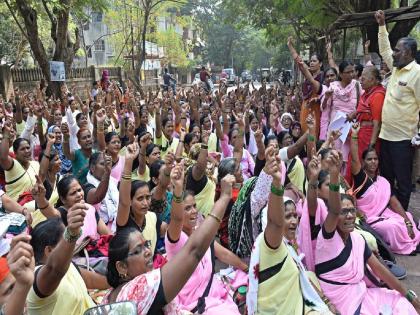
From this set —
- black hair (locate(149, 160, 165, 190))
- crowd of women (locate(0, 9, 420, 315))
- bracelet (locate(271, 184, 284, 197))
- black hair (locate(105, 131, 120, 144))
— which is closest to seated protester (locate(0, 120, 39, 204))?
crowd of women (locate(0, 9, 420, 315))

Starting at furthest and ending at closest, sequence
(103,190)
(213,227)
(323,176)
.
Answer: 1. (103,190)
2. (323,176)
3. (213,227)

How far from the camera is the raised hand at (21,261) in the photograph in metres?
1.42

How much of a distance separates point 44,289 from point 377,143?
4.08 m

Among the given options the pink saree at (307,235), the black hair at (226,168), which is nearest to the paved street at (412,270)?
the pink saree at (307,235)

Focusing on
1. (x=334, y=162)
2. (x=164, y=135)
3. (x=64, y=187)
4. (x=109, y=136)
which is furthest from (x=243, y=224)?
(x=164, y=135)

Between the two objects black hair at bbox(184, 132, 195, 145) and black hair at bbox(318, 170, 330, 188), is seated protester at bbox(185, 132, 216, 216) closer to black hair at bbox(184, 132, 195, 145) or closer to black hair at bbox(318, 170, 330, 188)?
black hair at bbox(318, 170, 330, 188)

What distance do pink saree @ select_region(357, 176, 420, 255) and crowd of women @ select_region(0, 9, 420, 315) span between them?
11mm

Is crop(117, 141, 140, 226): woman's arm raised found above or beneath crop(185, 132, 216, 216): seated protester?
above

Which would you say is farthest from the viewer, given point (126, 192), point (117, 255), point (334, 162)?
point (126, 192)

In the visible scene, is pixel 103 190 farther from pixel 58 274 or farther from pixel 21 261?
pixel 21 261

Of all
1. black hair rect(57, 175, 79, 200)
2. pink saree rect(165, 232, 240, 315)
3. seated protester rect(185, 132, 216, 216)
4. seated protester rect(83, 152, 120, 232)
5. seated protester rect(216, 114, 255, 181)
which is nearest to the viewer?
pink saree rect(165, 232, 240, 315)

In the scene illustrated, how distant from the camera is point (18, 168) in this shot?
181 inches

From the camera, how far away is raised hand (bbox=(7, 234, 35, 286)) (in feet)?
4.66

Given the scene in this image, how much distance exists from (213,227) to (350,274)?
1590 mm
